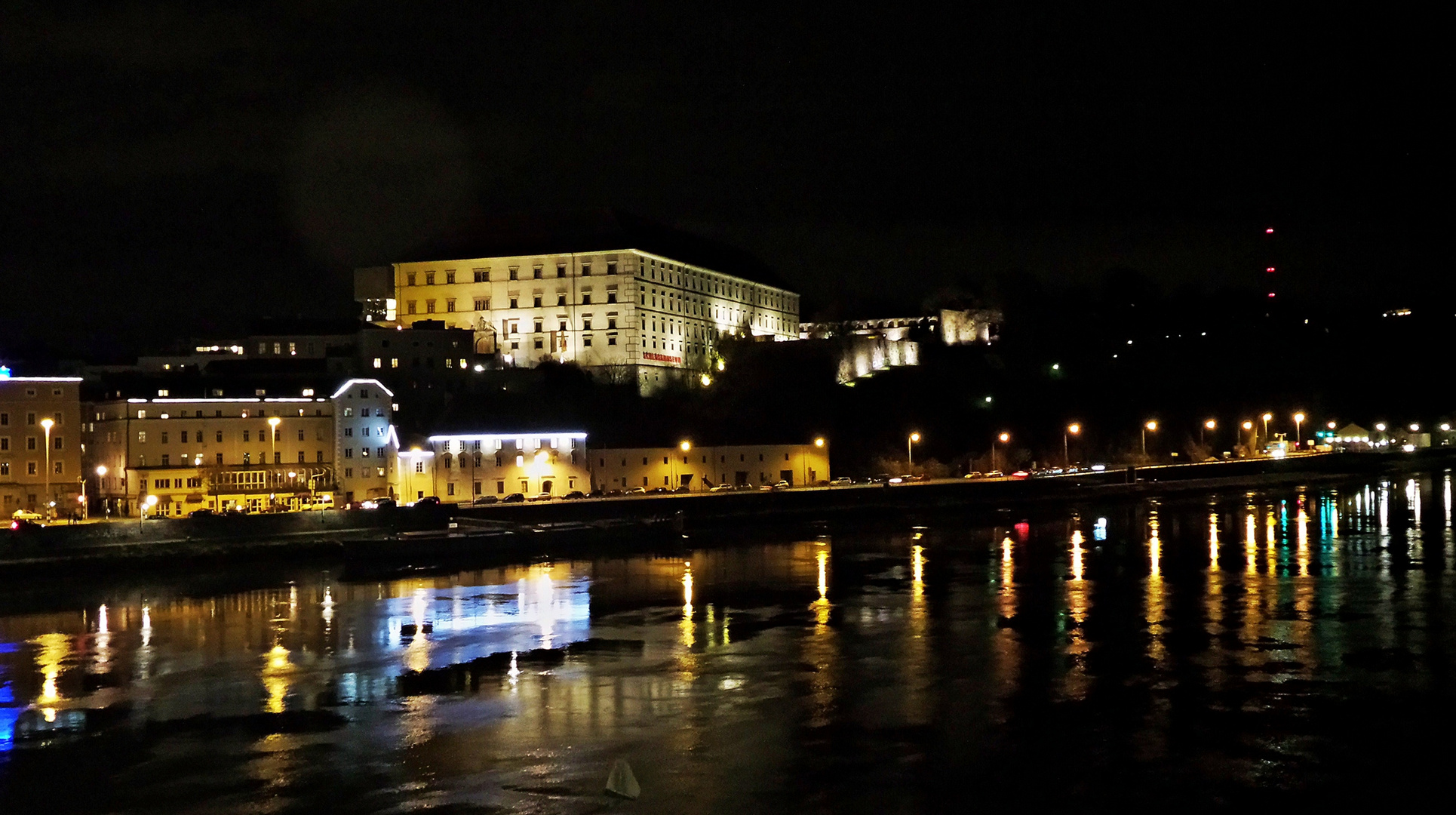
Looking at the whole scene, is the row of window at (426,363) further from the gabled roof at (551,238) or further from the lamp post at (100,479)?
the lamp post at (100,479)

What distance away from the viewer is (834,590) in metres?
29.5

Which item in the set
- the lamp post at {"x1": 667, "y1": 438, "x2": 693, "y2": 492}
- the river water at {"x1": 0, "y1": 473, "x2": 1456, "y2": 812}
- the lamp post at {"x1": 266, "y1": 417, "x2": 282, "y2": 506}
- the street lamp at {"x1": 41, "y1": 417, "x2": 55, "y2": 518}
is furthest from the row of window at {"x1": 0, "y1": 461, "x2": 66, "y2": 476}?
the lamp post at {"x1": 667, "y1": 438, "x2": 693, "y2": 492}

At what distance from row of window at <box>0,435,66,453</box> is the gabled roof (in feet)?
81.9

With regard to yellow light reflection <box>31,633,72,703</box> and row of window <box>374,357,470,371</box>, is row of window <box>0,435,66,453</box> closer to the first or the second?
row of window <box>374,357,470,371</box>

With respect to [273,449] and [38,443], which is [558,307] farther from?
[38,443]

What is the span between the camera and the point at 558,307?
65.1 m

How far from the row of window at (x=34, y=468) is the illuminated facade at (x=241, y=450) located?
174 cm

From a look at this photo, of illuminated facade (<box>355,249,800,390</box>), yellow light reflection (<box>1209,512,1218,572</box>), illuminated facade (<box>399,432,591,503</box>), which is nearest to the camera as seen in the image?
yellow light reflection (<box>1209,512,1218,572</box>)

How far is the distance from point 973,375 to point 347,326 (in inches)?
1319

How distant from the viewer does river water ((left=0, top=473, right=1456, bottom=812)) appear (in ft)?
45.5

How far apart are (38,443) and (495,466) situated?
50.9 feet

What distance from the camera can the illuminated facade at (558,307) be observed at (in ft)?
210

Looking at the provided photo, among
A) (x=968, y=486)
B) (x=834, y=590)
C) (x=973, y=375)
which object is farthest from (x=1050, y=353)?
(x=834, y=590)

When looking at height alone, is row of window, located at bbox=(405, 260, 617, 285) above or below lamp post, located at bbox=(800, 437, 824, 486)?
above
